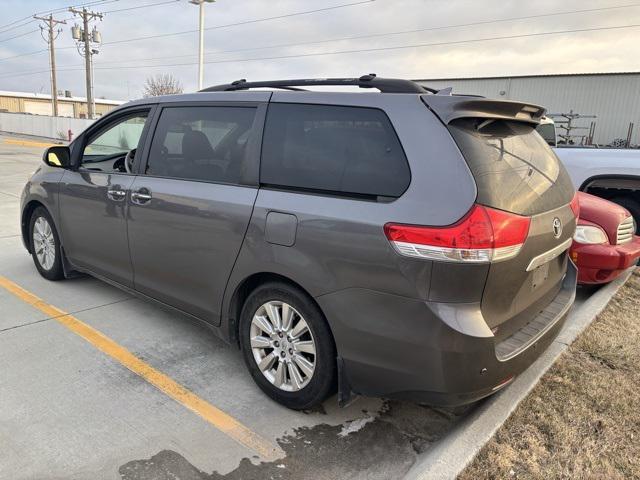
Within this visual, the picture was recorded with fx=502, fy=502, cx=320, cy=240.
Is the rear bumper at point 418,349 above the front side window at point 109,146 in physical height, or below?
below

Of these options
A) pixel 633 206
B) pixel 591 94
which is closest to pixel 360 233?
pixel 633 206

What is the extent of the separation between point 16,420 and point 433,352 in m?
2.30

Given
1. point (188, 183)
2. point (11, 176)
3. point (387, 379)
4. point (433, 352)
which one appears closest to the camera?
point (433, 352)

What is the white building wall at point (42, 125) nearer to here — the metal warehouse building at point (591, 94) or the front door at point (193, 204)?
the metal warehouse building at point (591, 94)

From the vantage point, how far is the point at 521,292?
2562 millimetres

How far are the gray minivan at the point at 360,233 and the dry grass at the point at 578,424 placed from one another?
1.16 ft

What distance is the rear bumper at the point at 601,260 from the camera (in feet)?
15.5

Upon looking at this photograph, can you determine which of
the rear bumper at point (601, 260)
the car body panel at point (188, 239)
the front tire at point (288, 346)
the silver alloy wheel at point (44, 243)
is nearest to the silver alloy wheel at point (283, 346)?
the front tire at point (288, 346)

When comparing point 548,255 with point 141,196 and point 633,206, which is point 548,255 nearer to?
point 141,196

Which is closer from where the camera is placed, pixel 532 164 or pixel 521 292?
pixel 521 292

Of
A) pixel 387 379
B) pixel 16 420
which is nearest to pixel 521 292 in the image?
pixel 387 379

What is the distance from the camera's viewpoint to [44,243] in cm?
497

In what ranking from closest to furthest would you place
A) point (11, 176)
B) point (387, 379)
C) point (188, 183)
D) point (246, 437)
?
point (387, 379)
point (246, 437)
point (188, 183)
point (11, 176)

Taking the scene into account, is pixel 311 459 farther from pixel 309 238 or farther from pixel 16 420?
pixel 16 420
